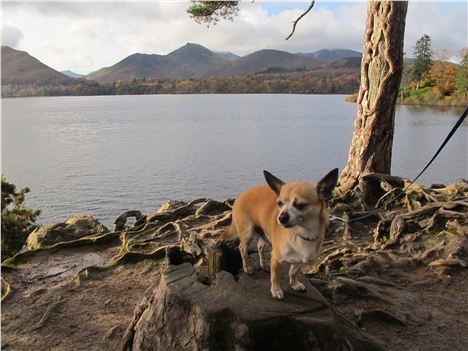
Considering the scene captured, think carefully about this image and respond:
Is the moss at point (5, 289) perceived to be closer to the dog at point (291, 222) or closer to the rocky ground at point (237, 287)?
the rocky ground at point (237, 287)

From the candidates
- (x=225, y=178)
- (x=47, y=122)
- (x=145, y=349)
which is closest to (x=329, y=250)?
(x=145, y=349)

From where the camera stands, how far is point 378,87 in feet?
34.4

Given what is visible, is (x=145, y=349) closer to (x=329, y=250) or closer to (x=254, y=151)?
(x=329, y=250)

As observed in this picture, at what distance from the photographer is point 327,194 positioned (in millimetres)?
4512

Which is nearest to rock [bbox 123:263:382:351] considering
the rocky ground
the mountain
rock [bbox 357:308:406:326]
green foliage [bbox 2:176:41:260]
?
the rocky ground

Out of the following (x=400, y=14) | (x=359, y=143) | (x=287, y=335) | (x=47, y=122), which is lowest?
(x=47, y=122)

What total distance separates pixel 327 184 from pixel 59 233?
382 inches

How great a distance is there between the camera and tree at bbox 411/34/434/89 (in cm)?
7100

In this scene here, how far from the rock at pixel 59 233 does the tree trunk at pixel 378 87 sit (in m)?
7.69

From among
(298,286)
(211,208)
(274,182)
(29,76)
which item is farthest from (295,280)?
(29,76)

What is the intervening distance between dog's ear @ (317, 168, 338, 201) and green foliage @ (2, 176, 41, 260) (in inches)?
448

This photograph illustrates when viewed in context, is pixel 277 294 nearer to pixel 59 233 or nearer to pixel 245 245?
pixel 245 245

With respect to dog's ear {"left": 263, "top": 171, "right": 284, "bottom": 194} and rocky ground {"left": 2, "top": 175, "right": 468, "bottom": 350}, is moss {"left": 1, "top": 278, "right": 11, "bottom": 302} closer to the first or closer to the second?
rocky ground {"left": 2, "top": 175, "right": 468, "bottom": 350}

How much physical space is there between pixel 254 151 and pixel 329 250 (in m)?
23.0
